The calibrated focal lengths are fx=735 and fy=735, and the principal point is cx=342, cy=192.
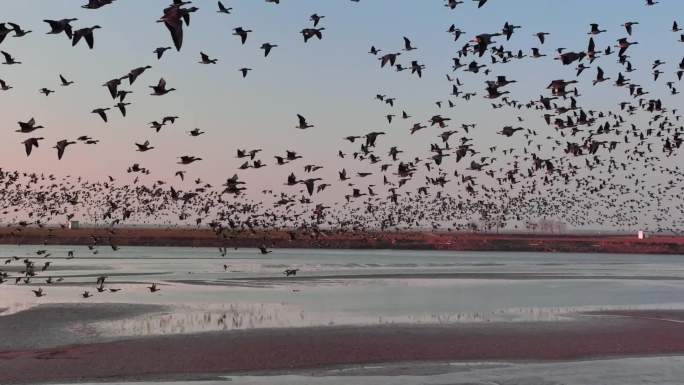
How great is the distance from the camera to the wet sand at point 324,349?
57.6ft

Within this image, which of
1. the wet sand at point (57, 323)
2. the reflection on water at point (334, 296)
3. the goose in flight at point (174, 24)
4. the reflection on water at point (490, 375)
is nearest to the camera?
the goose in flight at point (174, 24)

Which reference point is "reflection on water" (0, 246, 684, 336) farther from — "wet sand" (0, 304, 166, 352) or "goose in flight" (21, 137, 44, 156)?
"goose in flight" (21, 137, 44, 156)

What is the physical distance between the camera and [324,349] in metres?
20.2

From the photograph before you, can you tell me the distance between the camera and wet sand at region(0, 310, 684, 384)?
1756 centimetres

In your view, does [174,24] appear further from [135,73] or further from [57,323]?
[57,323]

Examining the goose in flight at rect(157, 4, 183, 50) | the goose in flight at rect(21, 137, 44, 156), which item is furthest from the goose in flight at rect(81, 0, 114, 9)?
the goose in flight at rect(21, 137, 44, 156)

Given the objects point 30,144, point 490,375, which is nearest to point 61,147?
point 30,144

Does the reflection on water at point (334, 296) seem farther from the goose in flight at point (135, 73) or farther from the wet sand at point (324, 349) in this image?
the goose in flight at point (135, 73)

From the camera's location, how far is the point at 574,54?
18.5m

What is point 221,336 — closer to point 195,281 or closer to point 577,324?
point 577,324

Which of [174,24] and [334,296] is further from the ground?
[174,24]

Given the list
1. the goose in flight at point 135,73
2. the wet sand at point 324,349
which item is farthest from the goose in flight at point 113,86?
the wet sand at point 324,349

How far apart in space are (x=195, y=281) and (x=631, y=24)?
28.2m

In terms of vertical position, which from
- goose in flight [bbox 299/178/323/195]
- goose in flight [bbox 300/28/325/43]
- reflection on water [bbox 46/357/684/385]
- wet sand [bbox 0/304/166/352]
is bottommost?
reflection on water [bbox 46/357/684/385]
